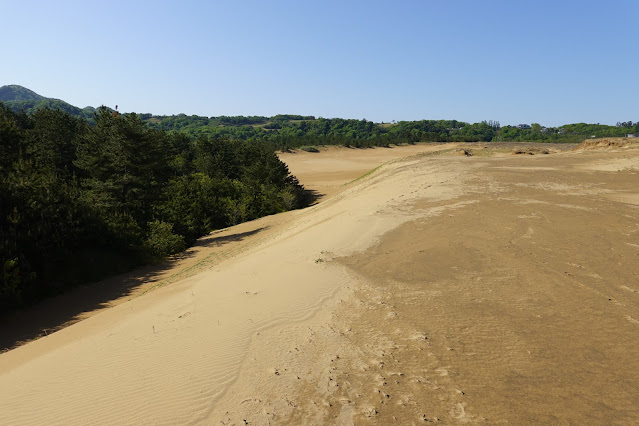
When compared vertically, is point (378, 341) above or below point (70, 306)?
above

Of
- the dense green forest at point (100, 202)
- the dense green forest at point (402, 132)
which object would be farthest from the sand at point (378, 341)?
the dense green forest at point (402, 132)

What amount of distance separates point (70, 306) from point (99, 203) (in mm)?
9202

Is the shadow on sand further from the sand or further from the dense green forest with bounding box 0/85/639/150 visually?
the dense green forest with bounding box 0/85/639/150

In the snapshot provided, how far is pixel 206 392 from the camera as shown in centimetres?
534

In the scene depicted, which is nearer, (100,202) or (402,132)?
(100,202)

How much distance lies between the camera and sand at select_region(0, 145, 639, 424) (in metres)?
4.92

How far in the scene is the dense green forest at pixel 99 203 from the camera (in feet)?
48.7

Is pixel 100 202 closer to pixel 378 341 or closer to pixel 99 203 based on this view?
pixel 99 203

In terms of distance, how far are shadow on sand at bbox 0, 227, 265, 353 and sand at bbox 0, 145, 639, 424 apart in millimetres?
3374

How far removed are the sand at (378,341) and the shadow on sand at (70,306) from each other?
11.1ft

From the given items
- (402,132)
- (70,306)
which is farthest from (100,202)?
(402,132)

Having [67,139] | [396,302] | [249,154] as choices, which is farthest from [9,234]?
[249,154]

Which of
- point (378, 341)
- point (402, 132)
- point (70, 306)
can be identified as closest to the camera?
point (378, 341)

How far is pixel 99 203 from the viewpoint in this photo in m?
21.6
